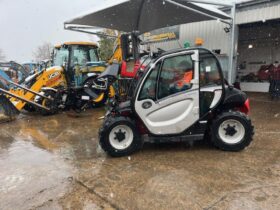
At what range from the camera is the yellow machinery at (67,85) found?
8984 millimetres

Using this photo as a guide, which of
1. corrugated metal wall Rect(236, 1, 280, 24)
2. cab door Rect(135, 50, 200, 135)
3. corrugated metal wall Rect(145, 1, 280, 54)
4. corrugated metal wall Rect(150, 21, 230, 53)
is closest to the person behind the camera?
cab door Rect(135, 50, 200, 135)

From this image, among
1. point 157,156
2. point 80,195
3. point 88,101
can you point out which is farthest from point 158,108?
point 88,101

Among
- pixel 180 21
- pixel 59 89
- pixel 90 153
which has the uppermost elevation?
pixel 180 21

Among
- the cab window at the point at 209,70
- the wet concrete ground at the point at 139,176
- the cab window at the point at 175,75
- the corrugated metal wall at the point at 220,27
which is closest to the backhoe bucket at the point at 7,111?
the wet concrete ground at the point at 139,176

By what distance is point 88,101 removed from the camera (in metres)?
9.35

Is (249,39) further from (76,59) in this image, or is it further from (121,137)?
(121,137)

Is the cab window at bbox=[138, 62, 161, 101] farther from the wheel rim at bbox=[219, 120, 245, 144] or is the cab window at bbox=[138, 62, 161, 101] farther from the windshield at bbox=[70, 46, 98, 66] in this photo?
the windshield at bbox=[70, 46, 98, 66]

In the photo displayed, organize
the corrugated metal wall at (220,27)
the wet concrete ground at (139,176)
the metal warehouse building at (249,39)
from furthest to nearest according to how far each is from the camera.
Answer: the metal warehouse building at (249,39) < the corrugated metal wall at (220,27) < the wet concrete ground at (139,176)

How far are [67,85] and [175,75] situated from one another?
611 cm

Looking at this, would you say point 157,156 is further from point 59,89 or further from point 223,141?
point 59,89

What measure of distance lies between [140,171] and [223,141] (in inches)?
65.4

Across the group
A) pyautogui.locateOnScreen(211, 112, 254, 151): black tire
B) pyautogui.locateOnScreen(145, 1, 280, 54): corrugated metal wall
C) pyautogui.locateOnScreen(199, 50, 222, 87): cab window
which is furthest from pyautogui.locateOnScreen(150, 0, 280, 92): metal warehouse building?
pyautogui.locateOnScreen(211, 112, 254, 151): black tire

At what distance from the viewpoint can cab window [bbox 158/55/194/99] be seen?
15.7 ft

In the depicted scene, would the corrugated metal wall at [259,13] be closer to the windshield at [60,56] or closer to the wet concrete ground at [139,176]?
the wet concrete ground at [139,176]
